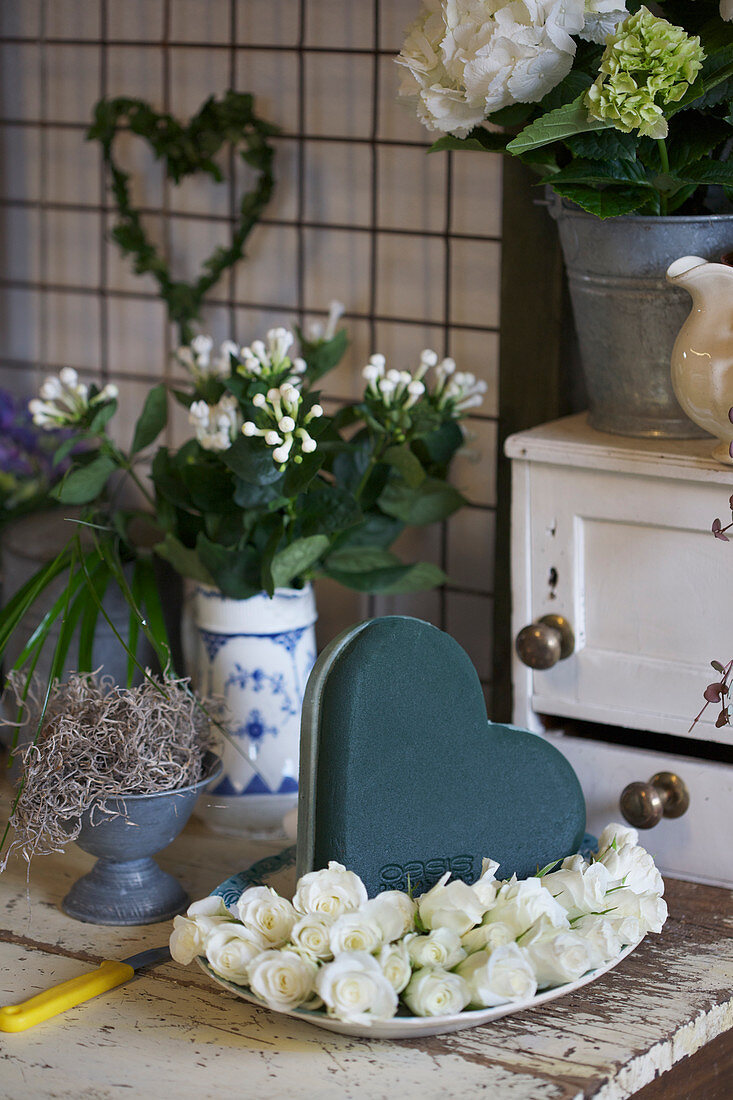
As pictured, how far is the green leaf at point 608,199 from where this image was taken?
0.98m

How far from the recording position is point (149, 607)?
1242 millimetres

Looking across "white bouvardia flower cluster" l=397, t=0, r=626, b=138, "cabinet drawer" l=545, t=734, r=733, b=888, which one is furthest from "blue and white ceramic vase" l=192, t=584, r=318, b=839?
"white bouvardia flower cluster" l=397, t=0, r=626, b=138

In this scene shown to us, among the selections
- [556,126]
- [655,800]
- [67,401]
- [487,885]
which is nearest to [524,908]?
[487,885]

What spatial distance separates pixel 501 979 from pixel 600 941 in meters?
0.08

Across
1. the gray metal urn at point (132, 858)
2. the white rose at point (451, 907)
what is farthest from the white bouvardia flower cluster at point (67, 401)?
the white rose at point (451, 907)

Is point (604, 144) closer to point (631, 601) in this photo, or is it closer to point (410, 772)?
point (631, 601)

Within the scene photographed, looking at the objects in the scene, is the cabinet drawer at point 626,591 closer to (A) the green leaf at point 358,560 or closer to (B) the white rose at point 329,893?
(A) the green leaf at point 358,560

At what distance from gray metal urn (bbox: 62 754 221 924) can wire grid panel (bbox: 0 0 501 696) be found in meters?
0.48

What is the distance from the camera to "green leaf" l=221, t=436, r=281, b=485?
111cm

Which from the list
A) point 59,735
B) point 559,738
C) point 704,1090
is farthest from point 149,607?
point 704,1090

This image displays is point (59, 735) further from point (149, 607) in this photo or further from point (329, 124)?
point (329, 124)

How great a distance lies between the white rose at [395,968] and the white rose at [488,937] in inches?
2.0

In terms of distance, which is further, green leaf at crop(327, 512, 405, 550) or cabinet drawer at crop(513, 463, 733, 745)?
Answer: green leaf at crop(327, 512, 405, 550)

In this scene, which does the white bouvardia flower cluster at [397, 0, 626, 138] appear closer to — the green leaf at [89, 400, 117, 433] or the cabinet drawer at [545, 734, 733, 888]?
the green leaf at [89, 400, 117, 433]
